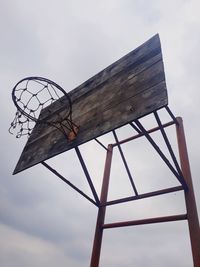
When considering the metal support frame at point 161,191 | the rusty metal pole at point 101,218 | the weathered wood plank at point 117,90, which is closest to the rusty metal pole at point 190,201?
the metal support frame at point 161,191

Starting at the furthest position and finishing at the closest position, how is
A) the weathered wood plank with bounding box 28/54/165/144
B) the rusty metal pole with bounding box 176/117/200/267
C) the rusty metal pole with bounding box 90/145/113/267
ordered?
the rusty metal pole with bounding box 90/145/113/267 < the weathered wood plank with bounding box 28/54/165/144 < the rusty metal pole with bounding box 176/117/200/267

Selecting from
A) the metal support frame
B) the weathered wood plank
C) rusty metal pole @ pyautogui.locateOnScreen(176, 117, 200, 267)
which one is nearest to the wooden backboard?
the weathered wood plank

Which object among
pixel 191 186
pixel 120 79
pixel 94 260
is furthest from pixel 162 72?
pixel 94 260

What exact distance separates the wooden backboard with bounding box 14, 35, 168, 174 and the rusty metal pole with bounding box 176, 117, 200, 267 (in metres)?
1.53

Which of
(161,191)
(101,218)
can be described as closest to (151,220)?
(161,191)

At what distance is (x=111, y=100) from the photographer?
436 centimetres

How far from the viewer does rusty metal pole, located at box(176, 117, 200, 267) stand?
3.61m

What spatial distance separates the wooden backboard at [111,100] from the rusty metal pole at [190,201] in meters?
1.53

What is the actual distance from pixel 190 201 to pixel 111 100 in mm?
2025

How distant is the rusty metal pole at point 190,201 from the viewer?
361 cm

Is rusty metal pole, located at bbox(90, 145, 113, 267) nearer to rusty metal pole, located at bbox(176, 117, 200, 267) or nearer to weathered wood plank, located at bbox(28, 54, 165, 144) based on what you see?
weathered wood plank, located at bbox(28, 54, 165, 144)

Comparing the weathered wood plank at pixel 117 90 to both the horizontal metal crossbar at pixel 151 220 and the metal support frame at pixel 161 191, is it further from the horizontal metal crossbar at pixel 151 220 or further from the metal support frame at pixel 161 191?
the horizontal metal crossbar at pixel 151 220

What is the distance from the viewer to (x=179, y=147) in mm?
4883

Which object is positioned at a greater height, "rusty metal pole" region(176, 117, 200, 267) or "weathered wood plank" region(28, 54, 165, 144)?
"weathered wood plank" region(28, 54, 165, 144)
